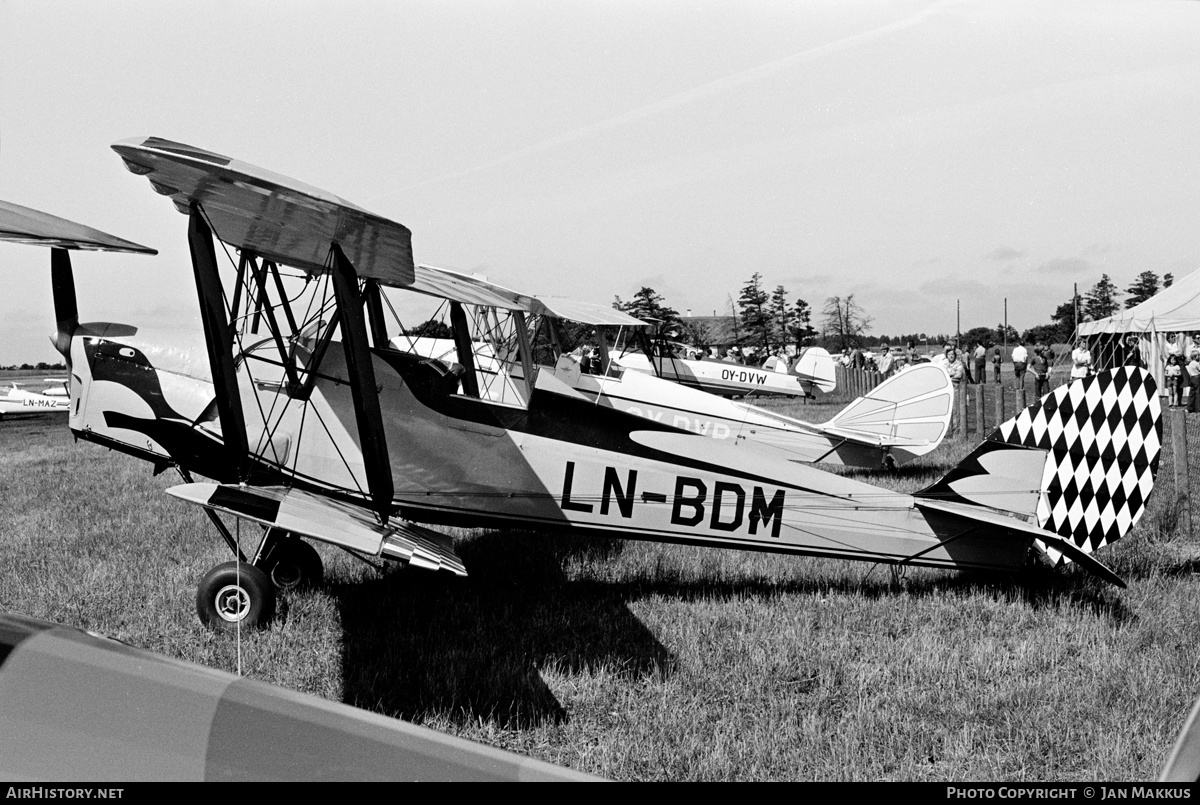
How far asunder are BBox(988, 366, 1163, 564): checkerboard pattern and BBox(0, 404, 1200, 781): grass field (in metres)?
0.45

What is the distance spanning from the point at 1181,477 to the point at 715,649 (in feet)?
15.2

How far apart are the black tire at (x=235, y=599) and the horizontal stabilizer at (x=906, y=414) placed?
7.36 meters

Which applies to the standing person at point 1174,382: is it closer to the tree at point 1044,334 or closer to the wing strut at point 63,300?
the wing strut at point 63,300

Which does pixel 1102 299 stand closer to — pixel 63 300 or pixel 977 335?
pixel 977 335

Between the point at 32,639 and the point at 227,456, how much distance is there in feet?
11.6

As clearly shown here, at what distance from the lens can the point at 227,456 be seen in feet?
17.4

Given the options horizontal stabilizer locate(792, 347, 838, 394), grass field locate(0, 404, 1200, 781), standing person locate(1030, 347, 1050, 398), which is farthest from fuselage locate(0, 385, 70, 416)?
standing person locate(1030, 347, 1050, 398)

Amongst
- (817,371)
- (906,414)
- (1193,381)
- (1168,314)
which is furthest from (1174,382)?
(906,414)

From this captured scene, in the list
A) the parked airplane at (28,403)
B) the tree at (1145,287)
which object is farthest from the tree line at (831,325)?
the parked airplane at (28,403)

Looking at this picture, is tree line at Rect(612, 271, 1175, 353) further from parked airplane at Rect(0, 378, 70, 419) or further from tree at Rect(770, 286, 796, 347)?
parked airplane at Rect(0, 378, 70, 419)

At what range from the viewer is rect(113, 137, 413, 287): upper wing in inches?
157

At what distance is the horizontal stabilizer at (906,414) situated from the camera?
10391 millimetres

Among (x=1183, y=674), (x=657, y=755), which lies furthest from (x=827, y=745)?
(x=1183, y=674)

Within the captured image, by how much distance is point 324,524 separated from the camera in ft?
13.6
